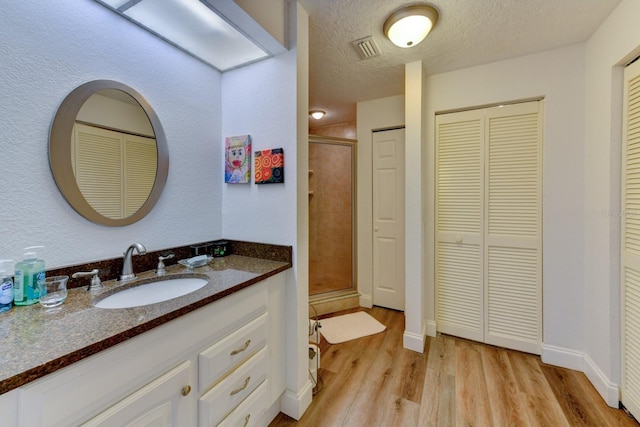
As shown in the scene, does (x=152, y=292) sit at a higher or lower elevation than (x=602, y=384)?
higher

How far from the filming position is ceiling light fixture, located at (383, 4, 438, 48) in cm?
151

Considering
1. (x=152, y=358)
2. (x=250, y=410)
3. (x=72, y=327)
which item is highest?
(x=72, y=327)

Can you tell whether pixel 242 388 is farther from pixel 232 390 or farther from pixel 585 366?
pixel 585 366

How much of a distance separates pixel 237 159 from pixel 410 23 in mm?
1314

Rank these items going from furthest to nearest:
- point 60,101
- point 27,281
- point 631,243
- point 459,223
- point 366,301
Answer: point 366,301
point 459,223
point 631,243
point 60,101
point 27,281

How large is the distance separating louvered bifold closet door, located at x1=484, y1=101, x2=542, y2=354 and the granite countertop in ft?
6.68

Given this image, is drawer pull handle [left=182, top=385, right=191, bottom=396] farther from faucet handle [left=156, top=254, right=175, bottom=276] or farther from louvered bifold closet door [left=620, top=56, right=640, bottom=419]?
louvered bifold closet door [left=620, top=56, right=640, bottom=419]

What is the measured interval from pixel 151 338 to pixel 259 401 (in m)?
0.73

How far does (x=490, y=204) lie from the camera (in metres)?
2.19

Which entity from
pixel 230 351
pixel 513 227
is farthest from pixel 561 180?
pixel 230 351

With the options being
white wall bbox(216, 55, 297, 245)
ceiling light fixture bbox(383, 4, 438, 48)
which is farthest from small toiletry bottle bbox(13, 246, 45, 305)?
ceiling light fixture bbox(383, 4, 438, 48)

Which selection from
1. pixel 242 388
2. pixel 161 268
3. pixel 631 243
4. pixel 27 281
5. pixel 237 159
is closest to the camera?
pixel 27 281

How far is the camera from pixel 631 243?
148 cm

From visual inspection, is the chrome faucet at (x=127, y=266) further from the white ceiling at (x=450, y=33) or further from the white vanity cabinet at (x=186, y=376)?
the white ceiling at (x=450, y=33)
